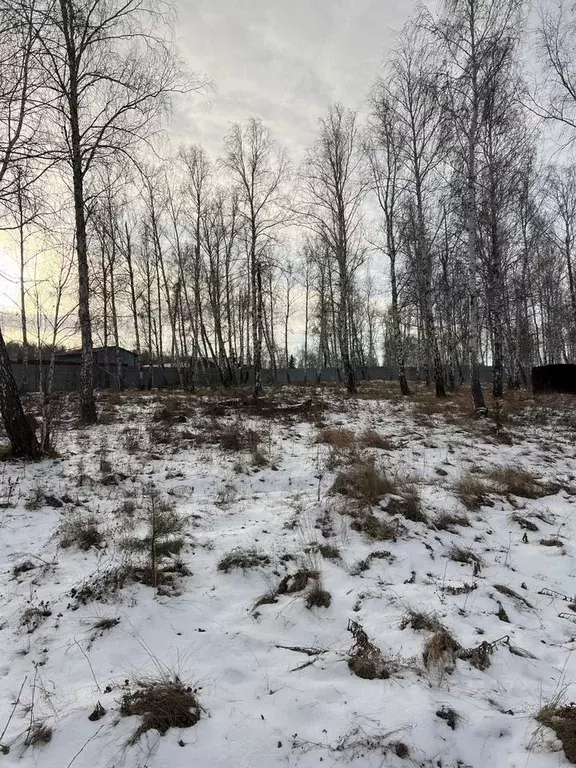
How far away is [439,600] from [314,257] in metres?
Answer: 29.6

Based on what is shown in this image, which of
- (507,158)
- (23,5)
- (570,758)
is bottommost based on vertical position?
(570,758)

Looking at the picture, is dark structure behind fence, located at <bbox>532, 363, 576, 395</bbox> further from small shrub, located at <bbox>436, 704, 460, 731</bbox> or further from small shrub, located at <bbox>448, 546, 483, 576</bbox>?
small shrub, located at <bbox>436, 704, 460, 731</bbox>

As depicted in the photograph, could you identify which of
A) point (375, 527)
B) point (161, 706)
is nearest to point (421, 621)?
point (375, 527)

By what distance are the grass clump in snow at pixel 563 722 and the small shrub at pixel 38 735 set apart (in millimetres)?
2690

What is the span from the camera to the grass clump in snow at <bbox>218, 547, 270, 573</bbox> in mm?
3715

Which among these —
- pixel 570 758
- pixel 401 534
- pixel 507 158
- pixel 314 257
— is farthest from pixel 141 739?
pixel 314 257

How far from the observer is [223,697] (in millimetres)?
2377

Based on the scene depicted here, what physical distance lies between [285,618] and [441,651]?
1.16 meters

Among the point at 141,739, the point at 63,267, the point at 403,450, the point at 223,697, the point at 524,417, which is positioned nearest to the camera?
the point at 141,739

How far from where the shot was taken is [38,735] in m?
2.08

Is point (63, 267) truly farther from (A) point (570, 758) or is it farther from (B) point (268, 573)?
(A) point (570, 758)

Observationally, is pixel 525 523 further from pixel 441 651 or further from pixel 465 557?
pixel 441 651

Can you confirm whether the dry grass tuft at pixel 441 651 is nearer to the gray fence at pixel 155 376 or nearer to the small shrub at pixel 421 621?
the small shrub at pixel 421 621

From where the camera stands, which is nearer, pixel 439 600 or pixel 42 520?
pixel 439 600
